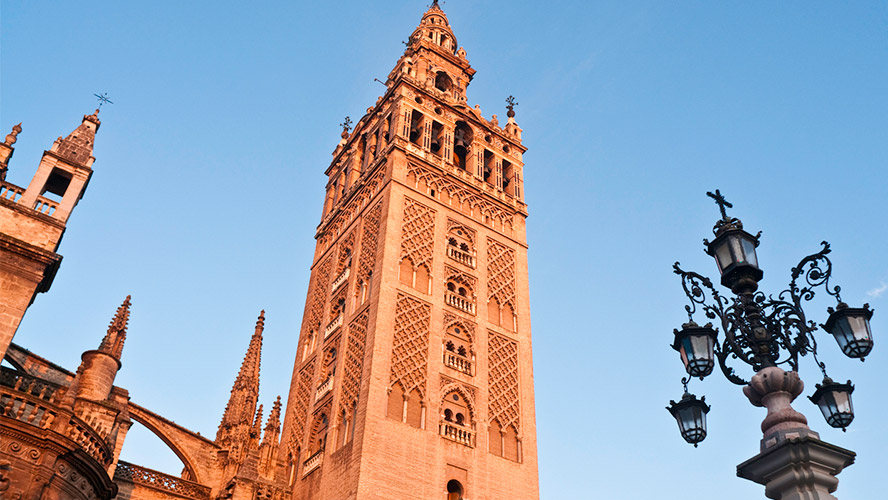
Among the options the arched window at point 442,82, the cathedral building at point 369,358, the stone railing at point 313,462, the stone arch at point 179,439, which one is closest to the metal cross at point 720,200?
the cathedral building at point 369,358

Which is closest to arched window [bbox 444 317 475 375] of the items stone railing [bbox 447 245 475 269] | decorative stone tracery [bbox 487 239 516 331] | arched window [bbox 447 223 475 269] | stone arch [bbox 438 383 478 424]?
stone arch [bbox 438 383 478 424]

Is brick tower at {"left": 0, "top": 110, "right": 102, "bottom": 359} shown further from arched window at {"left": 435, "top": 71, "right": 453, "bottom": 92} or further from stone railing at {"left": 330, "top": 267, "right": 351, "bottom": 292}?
arched window at {"left": 435, "top": 71, "right": 453, "bottom": 92}

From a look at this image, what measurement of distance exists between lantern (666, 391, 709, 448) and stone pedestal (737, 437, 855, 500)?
0.83m

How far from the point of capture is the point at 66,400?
1445 cm

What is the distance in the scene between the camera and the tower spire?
2362cm

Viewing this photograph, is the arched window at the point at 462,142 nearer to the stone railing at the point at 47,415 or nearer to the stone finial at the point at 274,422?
the stone finial at the point at 274,422

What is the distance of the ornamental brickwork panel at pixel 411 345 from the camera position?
2184 cm

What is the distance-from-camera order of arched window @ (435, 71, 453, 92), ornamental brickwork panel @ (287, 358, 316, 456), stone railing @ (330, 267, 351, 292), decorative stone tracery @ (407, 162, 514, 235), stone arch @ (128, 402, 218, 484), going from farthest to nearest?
arched window @ (435, 71, 453, 92)
decorative stone tracery @ (407, 162, 514, 235)
stone railing @ (330, 267, 351, 292)
ornamental brickwork panel @ (287, 358, 316, 456)
stone arch @ (128, 402, 218, 484)

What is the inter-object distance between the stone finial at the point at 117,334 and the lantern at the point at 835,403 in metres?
16.1

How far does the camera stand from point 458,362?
76.9ft

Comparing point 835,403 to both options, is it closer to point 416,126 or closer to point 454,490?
point 454,490

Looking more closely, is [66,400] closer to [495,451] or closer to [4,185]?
[4,185]

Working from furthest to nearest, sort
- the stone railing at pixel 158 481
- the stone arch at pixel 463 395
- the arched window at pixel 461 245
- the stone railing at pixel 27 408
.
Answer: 1. the arched window at pixel 461 245
2. the stone arch at pixel 463 395
3. the stone railing at pixel 158 481
4. the stone railing at pixel 27 408

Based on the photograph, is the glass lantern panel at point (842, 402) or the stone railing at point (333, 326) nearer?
the glass lantern panel at point (842, 402)
